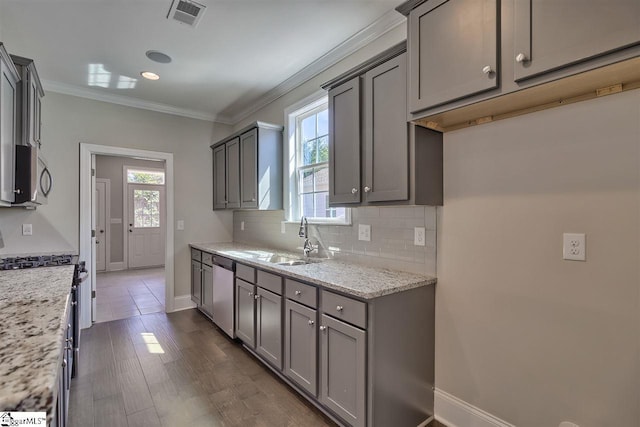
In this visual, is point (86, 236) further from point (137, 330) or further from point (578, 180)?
point (578, 180)

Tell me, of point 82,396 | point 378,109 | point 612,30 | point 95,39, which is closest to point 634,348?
point 612,30

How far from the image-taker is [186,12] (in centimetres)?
222

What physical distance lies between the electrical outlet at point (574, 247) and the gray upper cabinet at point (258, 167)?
8.44 ft

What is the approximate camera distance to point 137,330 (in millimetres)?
3531

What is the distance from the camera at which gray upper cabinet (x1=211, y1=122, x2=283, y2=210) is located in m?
3.41

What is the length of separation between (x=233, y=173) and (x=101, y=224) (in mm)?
4911

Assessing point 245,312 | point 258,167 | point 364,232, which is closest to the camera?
point 364,232

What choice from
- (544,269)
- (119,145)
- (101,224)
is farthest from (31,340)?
(101,224)

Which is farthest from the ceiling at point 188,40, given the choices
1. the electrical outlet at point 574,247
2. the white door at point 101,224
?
the white door at point 101,224

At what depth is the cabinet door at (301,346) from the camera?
6.66ft

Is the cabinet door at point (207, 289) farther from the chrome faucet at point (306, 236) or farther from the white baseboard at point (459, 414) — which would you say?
the white baseboard at point (459, 414)

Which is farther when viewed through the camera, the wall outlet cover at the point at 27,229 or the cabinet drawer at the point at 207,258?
the cabinet drawer at the point at 207,258

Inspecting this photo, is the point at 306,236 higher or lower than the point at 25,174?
lower

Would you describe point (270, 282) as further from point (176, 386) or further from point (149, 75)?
point (149, 75)
